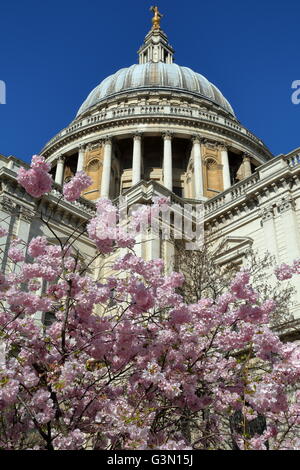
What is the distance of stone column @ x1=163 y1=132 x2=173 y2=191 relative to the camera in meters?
31.8

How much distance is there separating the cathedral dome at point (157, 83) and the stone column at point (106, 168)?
27.2 feet

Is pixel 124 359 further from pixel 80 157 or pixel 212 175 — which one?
pixel 80 157

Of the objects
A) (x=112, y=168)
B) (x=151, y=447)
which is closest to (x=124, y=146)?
(x=112, y=168)

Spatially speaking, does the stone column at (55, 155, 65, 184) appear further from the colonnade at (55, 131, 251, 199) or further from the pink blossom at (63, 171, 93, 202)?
the pink blossom at (63, 171, 93, 202)

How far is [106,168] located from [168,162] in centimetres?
447

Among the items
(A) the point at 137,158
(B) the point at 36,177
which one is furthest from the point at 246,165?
(B) the point at 36,177

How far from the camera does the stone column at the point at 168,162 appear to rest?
104ft

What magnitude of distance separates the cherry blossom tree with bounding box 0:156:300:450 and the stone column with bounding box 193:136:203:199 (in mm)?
23760

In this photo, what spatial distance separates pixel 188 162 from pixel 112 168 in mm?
5854

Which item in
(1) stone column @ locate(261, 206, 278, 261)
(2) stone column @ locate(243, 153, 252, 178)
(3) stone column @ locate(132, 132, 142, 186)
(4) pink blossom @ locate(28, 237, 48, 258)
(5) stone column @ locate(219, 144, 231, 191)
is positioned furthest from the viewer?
(2) stone column @ locate(243, 153, 252, 178)

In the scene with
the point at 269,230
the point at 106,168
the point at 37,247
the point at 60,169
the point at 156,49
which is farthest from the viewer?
the point at 156,49

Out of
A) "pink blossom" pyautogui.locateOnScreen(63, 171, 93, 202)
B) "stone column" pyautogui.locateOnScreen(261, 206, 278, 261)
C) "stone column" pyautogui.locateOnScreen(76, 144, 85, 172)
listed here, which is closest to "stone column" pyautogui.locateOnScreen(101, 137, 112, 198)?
"stone column" pyautogui.locateOnScreen(76, 144, 85, 172)

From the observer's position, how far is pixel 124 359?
688 cm
